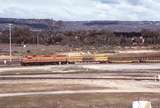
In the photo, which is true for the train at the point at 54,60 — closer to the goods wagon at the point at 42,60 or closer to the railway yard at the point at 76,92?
the goods wagon at the point at 42,60

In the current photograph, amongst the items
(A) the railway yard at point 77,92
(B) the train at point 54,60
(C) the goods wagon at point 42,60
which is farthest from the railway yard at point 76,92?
(B) the train at point 54,60

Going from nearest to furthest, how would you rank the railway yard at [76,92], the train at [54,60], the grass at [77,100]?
the grass at [77,100] < the railway yard at [76,92] < the train at [54,60]

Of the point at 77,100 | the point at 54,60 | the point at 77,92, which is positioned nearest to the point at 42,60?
the point at 54,60

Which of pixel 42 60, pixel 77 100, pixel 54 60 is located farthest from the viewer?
pixel 54 60

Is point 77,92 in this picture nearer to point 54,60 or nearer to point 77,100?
point 77,100

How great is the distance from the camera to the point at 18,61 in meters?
115

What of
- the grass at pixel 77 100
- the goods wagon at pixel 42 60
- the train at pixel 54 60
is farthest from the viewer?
the train at pixel 54 60

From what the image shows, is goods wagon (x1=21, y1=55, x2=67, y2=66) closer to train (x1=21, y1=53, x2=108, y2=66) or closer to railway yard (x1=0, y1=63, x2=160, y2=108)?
train (x1=21, y1=53, x2=108, y2=66)

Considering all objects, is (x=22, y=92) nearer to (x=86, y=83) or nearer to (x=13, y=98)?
(x=13, y=98)

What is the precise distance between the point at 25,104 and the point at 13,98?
561 cm

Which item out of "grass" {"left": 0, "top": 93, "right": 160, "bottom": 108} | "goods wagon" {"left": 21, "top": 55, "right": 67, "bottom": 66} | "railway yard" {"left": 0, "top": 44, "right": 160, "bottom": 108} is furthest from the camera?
"goods wagon" {"left": 21, "top": 55, "right": 67, "bottom": 66}

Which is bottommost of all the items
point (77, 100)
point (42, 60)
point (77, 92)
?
point (77, 92)

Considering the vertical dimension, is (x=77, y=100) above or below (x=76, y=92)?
above

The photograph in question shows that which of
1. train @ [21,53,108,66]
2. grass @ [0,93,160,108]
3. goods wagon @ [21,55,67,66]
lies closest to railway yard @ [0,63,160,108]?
grass @ [0,93,160,108]
